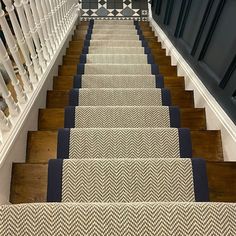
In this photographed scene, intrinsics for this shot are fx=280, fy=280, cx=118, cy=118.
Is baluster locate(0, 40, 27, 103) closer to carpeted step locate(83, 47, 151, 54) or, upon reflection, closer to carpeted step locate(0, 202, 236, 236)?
carpeted step locate(0, 202, 236, 236)

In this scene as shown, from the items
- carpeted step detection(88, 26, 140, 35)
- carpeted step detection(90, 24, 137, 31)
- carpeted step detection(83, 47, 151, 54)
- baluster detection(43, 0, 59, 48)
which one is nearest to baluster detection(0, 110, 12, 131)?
baluster detection(43, 0, 59, 48)

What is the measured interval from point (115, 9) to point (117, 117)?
185 inches

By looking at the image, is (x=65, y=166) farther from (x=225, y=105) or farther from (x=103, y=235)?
(x=225, y=105)

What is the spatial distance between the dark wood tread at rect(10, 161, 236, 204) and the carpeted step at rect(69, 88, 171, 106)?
0.79 metres

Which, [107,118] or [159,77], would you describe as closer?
[107,118]

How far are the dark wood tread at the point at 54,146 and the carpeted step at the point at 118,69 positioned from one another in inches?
48.1

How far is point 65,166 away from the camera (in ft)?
4.25

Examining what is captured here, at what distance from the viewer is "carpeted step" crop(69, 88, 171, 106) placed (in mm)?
2045

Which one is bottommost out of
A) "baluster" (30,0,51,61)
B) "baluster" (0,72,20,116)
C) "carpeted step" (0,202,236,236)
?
"carpeted step" (0,202,236,236)

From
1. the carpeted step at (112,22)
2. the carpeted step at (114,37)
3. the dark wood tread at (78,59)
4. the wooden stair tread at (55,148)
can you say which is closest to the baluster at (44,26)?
the wooden stair tread at (55,148)

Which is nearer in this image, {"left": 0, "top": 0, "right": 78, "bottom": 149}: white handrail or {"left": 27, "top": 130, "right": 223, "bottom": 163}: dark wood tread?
{"left": 0, "top": 0, "right": 78, "bottom": 149}: white handrail

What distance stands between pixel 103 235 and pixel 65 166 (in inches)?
17.7

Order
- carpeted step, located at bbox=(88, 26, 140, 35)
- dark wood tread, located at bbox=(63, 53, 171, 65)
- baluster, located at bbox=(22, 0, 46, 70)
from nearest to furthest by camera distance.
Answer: baluster, located at bbox=(22, 0, 46, 70)
dark wood tread, located at bbox=(63, 53, 171, 65)
carpeted step, located at bbox=(88, 26, 140, 35)

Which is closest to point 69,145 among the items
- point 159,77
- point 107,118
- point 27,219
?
point 107,118
